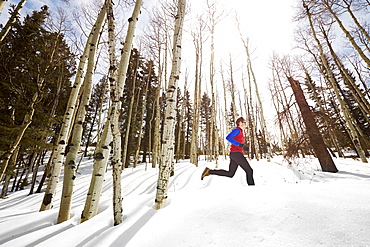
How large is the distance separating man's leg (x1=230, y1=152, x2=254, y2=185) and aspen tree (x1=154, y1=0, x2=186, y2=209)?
184cm

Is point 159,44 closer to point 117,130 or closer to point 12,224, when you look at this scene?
point 117,130

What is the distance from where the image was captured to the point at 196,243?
4.45 ft

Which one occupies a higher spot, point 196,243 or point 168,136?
point 168,136

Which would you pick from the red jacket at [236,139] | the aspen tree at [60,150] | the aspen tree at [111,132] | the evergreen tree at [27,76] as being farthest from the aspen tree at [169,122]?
the evergreen tree at [27,76]

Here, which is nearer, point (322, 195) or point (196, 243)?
point (196, 243)

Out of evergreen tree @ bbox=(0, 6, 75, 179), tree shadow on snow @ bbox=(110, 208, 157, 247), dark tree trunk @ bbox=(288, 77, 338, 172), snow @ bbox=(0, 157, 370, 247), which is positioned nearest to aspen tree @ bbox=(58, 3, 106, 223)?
snow @ bbox=(0, 157, 370, 247)

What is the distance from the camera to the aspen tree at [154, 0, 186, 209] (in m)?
2.31

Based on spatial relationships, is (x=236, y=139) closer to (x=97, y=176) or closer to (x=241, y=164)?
(x=241, y=164)

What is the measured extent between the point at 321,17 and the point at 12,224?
14.1m

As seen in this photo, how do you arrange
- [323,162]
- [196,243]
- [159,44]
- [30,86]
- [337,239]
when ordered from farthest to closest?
[159,44] < [30,86] < [323,162] < [196,243] < [337,239]

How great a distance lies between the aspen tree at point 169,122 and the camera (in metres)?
2.31

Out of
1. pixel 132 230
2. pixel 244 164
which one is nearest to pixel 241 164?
pixel 244 164

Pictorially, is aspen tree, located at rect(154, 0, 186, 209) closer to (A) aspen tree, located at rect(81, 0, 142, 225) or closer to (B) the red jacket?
(A) aspen tree, located at rect(81, 0, 142, 225)

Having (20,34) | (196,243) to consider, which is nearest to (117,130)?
(196,243)
